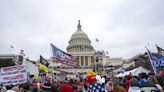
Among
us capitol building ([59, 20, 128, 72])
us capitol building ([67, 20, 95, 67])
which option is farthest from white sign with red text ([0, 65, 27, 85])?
us capitol building ([67, 20, 95, 67])

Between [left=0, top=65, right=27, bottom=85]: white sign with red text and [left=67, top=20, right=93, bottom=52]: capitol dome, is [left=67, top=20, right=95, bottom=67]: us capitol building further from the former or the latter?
[left=0, top=65, right=27, bottom=85]: white sign with red text

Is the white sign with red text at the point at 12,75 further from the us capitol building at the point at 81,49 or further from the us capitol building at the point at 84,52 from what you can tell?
the us capitol building at the point at 81,49

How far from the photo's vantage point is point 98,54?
14975 cm

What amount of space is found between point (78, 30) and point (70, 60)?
139 meters

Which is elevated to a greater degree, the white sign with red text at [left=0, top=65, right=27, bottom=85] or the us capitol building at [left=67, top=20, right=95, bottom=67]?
the us capitol building at [left=67, top=20, right=95, bottom=67]

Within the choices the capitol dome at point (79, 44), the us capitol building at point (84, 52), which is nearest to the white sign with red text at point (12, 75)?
the us capitol building at point (84, 52)

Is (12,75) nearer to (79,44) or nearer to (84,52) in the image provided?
(79,44)

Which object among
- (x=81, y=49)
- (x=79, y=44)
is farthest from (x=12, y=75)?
(x=81, y=49)

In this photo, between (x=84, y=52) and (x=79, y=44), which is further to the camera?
(x=84, y=52)

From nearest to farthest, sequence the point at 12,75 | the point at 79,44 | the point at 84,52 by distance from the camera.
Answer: the point at 12,75 → the point at 79,44 → the point at 84,52

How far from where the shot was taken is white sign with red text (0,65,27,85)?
1053 centimetres

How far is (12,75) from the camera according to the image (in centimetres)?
1052

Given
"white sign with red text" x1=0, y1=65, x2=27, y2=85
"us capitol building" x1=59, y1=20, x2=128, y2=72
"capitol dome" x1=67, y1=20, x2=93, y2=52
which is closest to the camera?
"white sign with red text" x1=0, y1=65, x2=27, y2=85

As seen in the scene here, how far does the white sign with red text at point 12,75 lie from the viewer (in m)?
10.5
